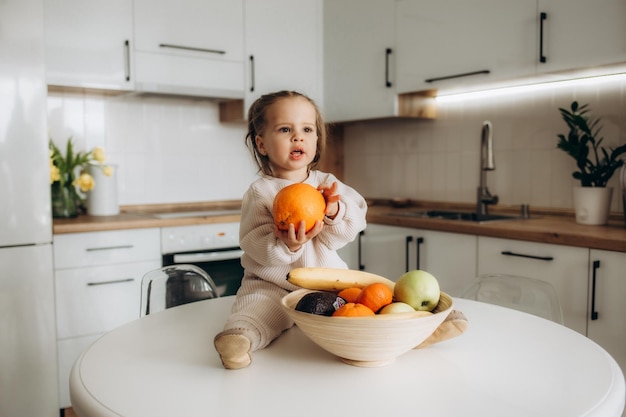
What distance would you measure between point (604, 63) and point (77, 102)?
8.15ft

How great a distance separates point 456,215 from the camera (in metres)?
2.96

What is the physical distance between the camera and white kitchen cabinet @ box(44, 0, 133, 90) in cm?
259

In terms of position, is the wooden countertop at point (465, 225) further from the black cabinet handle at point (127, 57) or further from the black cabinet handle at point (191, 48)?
the black cabinet handle at point (191, 48)

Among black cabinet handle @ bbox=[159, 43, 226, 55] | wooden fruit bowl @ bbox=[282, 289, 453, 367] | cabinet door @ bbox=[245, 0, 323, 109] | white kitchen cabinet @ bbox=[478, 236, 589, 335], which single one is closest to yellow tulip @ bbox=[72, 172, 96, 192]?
black cabinet handle @ bbox=[159, 43, 226, 55]

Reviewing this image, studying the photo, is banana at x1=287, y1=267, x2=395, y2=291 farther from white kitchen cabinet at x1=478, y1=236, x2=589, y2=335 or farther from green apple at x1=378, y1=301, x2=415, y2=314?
white kitchen cabinet at x1=478, y1=236, x2=589, y2=335

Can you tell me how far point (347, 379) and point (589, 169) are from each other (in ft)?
6.20

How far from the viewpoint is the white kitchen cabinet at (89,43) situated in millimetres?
2590

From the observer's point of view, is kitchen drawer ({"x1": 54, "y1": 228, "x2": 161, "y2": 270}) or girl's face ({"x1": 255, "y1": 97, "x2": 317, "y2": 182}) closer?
girl's face ({"x1": 255, "y1": 97, "x2": 317, "y2": 182})

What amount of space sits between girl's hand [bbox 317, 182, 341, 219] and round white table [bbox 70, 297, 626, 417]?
0.26 m

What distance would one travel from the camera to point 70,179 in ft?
8.94

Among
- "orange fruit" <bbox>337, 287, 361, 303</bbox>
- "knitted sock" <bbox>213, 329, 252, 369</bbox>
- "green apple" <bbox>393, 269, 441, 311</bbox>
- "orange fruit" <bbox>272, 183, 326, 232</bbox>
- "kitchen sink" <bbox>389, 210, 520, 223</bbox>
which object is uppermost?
"orange fruit" <bbox>272, 183, 326, 232</bbox>

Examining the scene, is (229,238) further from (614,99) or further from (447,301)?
(447,301)

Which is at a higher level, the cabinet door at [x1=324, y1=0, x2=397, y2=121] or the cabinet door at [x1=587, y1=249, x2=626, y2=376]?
the cabinet door at [x1=324, y1=0, x2=397, y2=121]

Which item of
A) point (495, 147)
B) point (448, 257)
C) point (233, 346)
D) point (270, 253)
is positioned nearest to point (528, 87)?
point (495, 147)
